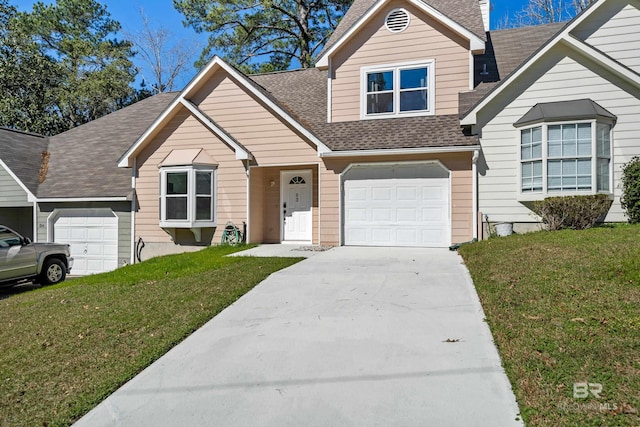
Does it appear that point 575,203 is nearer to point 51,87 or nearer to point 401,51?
point 401,51

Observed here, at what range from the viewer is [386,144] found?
1116 centimetres

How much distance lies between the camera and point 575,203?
9258mm

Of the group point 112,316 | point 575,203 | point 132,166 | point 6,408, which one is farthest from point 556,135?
point 132,166

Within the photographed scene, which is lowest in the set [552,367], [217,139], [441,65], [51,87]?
[552,367]

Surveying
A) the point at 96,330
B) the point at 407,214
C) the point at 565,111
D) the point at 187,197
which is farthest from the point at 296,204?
the point at 96,330

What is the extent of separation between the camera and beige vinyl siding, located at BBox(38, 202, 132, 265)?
13.4 meters

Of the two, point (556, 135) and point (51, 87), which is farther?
point (51, 87)

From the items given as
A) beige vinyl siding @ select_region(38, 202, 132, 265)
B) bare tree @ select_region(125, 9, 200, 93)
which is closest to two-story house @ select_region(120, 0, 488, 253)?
beige vinyl siding @ select_region(38, 202, 132, 265)

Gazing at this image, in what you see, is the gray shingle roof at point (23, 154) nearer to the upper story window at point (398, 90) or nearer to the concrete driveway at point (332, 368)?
the upper story window at point (398, 90)

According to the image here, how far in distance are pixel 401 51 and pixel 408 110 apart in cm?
182

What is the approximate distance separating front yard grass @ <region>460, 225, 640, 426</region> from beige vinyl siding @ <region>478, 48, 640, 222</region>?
2803mm

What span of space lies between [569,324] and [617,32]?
9.89 m

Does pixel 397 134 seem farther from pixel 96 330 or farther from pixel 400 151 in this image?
pixel 96 330

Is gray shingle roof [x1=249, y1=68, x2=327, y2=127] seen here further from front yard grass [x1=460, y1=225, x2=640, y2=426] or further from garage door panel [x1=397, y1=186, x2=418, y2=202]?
front yard grass [x1=460, y1=225, x2=640, y2=426]
